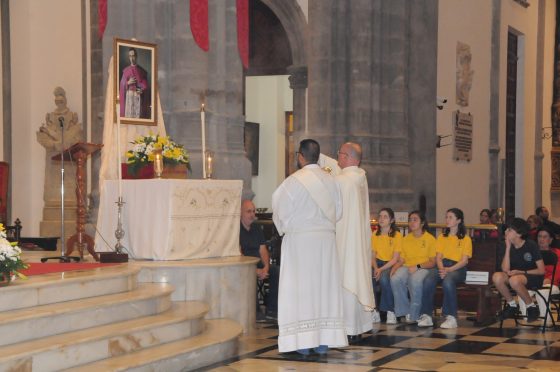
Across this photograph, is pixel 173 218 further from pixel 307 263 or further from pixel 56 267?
pixel 307 263

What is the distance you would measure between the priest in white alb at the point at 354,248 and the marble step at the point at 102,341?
136cm

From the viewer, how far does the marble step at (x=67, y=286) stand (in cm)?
737

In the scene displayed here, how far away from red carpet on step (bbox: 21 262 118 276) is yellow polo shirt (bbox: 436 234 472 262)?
12.1 ft

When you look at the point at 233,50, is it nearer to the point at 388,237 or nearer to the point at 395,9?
the point at 388,237

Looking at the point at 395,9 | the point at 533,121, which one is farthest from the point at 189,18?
the point at 533,121

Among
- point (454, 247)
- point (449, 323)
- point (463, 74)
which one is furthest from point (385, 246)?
point (463, 74)

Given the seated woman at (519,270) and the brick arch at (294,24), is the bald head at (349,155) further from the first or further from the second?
the brick arch at (294,24)

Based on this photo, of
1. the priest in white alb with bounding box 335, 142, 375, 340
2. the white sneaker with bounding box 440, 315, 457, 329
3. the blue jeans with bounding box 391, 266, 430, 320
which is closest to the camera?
the priest in white alb with bounding box 335, 142, 375, 340

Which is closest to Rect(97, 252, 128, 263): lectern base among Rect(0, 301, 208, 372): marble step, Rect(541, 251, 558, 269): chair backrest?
Rect(0, 301, 208, 372): marble step

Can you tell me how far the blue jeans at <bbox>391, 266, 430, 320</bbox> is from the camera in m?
10.8

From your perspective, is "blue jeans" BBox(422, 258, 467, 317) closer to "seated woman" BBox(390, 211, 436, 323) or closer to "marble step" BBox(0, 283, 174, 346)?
"seated woman" BBox(390, 211, 436, 323)

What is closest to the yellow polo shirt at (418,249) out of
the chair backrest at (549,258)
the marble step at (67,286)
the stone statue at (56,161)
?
the chair backrest at (549,258)

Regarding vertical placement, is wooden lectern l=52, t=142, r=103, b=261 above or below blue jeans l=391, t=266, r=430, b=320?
above

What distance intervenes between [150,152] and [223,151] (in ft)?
6.50
